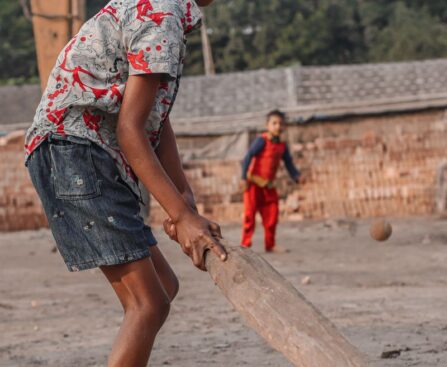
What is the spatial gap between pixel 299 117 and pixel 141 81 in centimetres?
1295

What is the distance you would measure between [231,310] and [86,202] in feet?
11.0

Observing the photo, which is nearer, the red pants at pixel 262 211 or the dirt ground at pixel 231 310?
the dirt ground at pixel 231 310

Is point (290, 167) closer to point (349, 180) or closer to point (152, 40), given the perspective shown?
point (349, 180)

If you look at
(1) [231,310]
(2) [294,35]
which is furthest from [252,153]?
(2) [294,35]

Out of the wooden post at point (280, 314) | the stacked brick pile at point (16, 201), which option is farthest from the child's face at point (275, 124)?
the wooden post at point (280, 314)

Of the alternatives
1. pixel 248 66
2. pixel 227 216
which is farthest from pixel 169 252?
pixel 248 66

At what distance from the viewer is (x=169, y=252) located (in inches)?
419

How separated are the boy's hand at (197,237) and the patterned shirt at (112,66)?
0.23 m

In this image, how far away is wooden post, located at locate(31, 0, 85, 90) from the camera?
848 cm

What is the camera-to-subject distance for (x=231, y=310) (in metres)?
6.31

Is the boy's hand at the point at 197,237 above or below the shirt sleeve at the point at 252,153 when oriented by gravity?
above

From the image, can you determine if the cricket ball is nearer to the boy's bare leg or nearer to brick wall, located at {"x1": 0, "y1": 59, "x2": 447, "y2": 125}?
the boy's bare leg

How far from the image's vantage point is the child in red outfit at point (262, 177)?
1052 cm

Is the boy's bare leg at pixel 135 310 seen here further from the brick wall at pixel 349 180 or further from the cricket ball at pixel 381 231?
the brick wall at pixel 349 180
